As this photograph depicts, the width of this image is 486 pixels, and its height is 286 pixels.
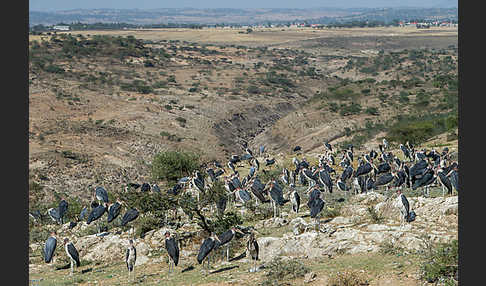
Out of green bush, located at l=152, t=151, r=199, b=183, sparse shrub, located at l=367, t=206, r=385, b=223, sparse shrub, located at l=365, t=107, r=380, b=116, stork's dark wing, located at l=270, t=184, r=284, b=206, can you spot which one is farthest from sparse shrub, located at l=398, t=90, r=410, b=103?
sparse shrub, located at l=367, t=206, r=385, b=223

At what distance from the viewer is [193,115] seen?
55531 mm

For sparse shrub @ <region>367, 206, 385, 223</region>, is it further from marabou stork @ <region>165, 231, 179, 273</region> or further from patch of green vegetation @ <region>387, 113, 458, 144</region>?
patch of green vegetation @ <region>387, 113, 458, 144</region>

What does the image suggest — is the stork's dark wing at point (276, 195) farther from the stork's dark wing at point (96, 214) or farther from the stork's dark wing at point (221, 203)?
the stork's dark wing at point (96, 214)

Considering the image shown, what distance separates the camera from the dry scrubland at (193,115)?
16.6 meters

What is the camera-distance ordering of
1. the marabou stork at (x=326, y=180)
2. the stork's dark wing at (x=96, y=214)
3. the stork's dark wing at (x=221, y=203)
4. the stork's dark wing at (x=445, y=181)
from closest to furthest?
1. the stork's dark wing at (x=445, y=181)
2. the stork's dark wing at (x=96, y=214)
3. the stork's dark wing at (x=221, y=203)
4. the marabou stork at (x=326, y=180)

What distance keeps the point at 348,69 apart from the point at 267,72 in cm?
2067

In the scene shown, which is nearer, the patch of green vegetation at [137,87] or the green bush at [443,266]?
the green bush at [443,266]

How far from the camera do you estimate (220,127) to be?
2140 inches

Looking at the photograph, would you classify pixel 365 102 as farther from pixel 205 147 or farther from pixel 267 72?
pixel 267 72

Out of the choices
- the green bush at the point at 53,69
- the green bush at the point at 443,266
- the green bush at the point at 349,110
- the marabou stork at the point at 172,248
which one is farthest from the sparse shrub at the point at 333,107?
the green bush at the point at 443,266

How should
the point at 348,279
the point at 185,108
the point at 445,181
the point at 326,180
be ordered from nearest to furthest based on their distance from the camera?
the point at 348,279 → the point at 445,181 → the point at 326,180 → the point at 185,108

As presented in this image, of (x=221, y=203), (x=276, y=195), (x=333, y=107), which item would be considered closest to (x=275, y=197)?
(x=276, y=195)

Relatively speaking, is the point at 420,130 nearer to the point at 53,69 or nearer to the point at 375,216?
the point at 375,216

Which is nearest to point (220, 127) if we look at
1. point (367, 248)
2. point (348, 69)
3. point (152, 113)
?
point (152, 113)
